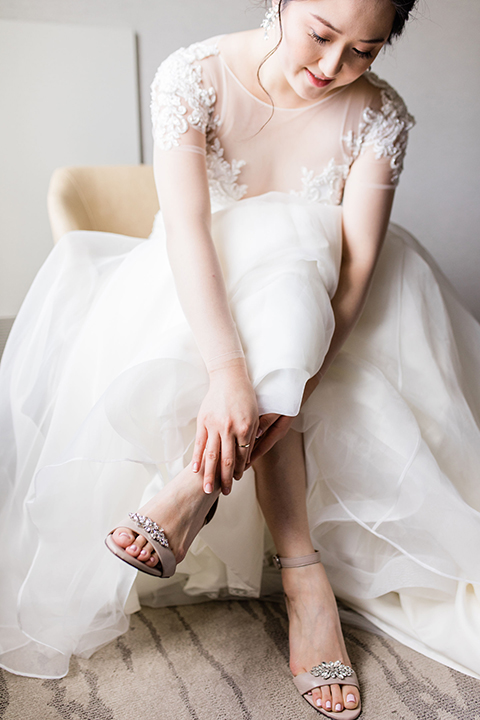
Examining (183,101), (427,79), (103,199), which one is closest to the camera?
(183,101)

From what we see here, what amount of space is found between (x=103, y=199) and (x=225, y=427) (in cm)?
107

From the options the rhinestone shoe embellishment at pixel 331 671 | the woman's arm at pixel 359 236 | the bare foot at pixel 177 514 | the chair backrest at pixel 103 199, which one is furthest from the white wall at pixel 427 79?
the rhinestone shoe embellishment at pixel 331 671

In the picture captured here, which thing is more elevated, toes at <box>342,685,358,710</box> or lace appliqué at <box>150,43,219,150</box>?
lace appliqué at <box>150,43,219,150</box>

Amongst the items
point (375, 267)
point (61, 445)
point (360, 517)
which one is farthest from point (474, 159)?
point (61, 445)

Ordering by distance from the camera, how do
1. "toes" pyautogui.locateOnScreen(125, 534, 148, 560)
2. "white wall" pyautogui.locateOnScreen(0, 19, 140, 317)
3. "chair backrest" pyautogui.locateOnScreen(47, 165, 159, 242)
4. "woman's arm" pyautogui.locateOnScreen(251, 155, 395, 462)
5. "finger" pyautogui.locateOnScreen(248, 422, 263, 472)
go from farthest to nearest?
1. "white wall" pyautogui.locateOnScreen(0, 19, 140, 317)
2. "chair backrest" pyautogui.locateOnScreen(47, 165, 159, 242)
3. "woman's arm" pyautogui.locateOnScreen(251, 155, 395, 462)
4. "finger" pyautogui.locateOnScreen(248, 422, 263, 472)
5. "toes" pyautogui.locateOnScreen(125, 534, 148, 560)

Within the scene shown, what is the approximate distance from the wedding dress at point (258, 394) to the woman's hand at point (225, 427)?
4 centimetres

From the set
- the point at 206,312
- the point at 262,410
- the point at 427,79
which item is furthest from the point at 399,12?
the point at 427,79

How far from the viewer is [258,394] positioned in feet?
2.77

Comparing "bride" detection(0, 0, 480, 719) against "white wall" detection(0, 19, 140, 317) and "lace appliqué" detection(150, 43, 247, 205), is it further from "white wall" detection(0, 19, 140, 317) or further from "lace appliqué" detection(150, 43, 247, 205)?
"white wall" detection(0, 19, 140, 317)

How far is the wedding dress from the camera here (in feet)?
2.85

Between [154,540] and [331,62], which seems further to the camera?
[331,62]

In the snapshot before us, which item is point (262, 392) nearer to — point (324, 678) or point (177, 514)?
point (177, 514)

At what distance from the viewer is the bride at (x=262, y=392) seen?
0.84m

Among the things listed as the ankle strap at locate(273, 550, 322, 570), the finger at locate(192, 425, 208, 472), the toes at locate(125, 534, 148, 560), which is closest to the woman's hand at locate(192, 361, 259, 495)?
the finger at locate(192, 425, 208, 472)
